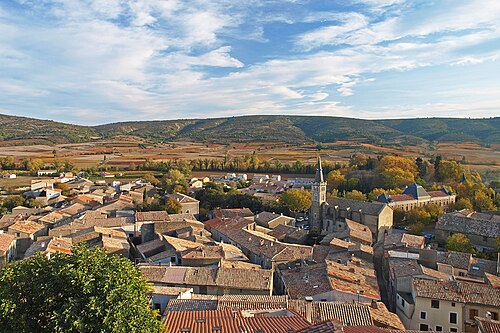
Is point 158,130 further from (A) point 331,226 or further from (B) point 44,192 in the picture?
(A) point 331,226

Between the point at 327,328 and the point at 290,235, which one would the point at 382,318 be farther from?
the point at 290,235

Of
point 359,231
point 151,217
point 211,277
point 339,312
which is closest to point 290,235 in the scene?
point 359,231

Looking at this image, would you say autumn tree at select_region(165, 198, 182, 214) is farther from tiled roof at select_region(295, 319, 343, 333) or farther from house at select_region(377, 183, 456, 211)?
tiled roof at select_region(295, 319, 343, 333)

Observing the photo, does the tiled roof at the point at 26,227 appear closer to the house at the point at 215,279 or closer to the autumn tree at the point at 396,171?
the house at the point at 215,279

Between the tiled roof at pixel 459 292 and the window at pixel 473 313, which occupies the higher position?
the tiled roof at pixel 459 292

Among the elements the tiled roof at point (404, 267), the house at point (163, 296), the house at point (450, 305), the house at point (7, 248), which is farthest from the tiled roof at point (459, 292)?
the house at point (7, 248)
